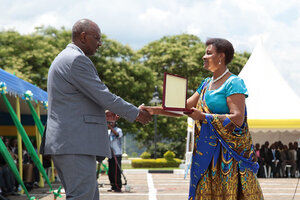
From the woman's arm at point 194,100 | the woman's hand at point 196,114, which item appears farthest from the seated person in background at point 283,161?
the woman's hand at point 196,114

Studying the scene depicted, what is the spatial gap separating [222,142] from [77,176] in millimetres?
1311

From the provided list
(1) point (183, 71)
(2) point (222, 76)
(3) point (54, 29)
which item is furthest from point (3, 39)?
(2) point (222, 76)

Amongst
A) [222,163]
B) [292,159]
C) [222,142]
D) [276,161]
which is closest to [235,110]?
[222,142]

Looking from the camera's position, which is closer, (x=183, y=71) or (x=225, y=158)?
(x=225, y=158)

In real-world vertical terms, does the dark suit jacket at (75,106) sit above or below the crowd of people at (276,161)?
above

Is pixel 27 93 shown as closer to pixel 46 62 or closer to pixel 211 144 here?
pixel 211 144

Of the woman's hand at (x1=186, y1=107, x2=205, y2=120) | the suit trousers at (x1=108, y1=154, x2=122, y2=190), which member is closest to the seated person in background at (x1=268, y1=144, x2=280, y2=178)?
the suit trousers at (x1=108, y1=154, x2=122, y2=190)

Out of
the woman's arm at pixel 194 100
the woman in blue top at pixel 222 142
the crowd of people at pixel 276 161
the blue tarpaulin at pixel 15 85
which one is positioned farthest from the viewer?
the crowd of people at pixel 276 161

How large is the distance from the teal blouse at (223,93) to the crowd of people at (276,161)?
17.8 m

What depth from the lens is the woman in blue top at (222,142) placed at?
469 cm

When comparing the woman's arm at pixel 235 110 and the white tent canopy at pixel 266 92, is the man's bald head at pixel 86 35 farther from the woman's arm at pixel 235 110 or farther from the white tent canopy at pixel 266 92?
the white tent canopy at pixel 266 92

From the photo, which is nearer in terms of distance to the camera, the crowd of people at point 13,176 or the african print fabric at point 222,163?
the african print fabric at point 222,163

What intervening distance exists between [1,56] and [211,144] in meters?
33.0

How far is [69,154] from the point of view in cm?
436
